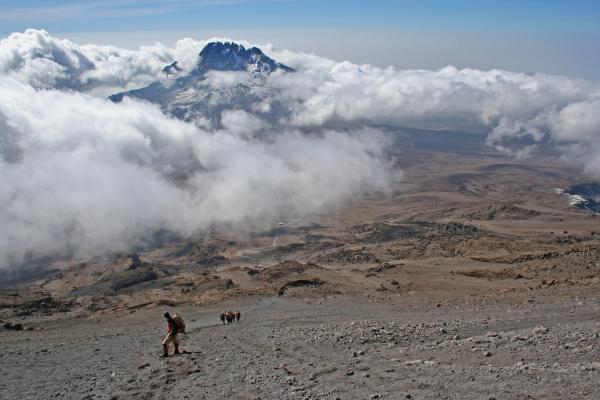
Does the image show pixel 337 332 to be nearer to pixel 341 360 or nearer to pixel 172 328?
pixel 341 360

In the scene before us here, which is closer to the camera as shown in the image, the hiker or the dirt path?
the dirt path

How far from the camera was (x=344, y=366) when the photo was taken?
52.2 ft

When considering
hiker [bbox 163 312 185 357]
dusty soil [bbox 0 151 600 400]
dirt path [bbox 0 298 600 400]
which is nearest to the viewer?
dirt path [bbox 0 298 600 400]

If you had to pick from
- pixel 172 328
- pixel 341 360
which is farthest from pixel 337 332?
pixel 172 328

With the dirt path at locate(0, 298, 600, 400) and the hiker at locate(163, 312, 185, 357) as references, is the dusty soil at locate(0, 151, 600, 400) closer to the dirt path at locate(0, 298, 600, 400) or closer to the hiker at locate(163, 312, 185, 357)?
the dirt path at locate(0, 298, 600, 400)

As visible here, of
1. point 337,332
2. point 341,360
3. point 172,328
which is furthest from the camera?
point 337,332

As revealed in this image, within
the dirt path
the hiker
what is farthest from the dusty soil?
the hiker

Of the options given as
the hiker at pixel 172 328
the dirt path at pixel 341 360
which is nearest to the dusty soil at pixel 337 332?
the dirt path at pixel 341 360

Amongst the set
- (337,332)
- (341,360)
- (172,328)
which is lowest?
(337,332)

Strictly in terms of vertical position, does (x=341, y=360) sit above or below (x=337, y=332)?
above

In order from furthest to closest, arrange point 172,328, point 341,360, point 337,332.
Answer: point 337,332 → point 172,328 → point 341,360

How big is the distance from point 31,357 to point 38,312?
24.4 meters

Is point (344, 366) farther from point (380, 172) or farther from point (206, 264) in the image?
point (380, 172)

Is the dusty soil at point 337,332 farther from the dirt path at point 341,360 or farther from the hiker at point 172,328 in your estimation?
the hiker at point 172,328
